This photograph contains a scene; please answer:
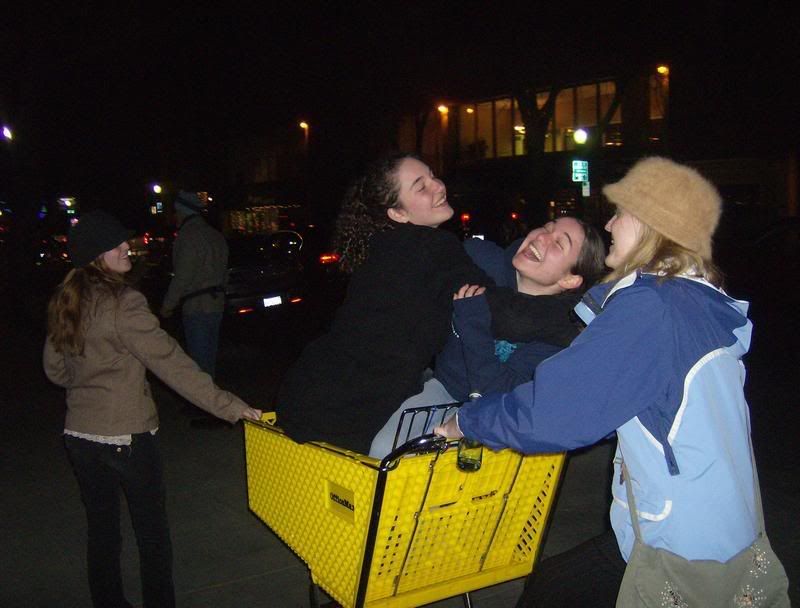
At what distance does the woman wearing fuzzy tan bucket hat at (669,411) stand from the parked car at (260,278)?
407 inches

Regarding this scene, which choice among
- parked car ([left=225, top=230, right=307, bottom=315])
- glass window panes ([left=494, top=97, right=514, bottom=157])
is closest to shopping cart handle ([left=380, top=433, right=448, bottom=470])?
parked car ([left=225, top=230, right=307, bottom=315])

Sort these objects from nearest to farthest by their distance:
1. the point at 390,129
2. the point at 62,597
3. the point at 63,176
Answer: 1. the point at 62,597
2. the point at 63,176
3. the point at 390,129

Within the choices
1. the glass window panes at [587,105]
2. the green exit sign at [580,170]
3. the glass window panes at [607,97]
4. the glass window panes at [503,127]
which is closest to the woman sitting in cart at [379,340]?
the green exit sign at [580,170]

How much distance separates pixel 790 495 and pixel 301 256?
41.5 feet

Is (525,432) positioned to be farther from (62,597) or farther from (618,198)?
(62,597)

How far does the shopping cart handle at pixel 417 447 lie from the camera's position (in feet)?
7.85

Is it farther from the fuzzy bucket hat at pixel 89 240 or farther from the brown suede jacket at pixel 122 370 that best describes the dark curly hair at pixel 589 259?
the fuzzy bucket hat at pixel 89 240

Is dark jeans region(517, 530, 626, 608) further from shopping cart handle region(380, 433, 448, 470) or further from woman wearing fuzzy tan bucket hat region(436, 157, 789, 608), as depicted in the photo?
shopping cart handle region(380, 433, 448, 470)

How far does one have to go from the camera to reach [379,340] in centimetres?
251

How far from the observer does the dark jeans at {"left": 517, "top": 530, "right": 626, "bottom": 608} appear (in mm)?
2393

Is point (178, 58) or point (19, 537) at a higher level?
point (178, 58)

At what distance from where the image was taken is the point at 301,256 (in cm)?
1692

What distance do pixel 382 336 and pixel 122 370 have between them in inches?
63.5

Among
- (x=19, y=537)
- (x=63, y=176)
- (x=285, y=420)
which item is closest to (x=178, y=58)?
(x=63, y=176)
